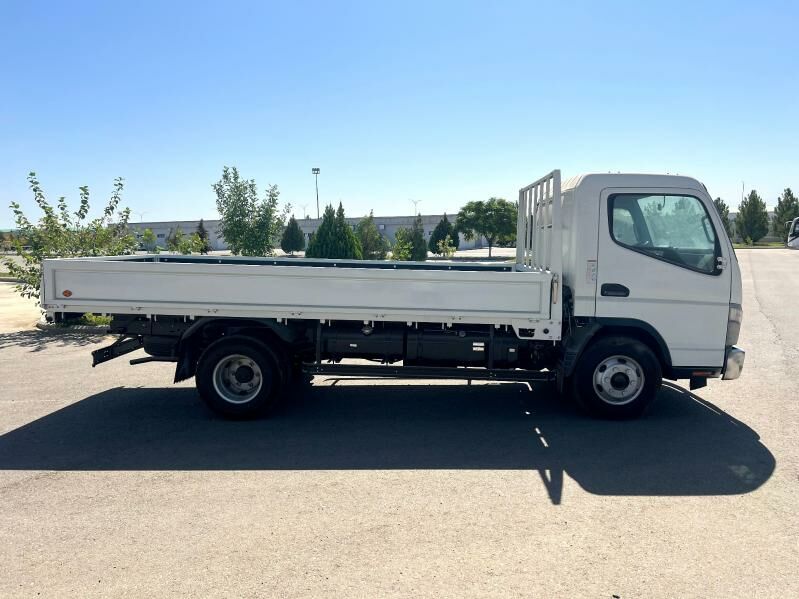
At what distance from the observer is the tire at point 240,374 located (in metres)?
6.79

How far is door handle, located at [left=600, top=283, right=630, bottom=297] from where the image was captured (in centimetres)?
662

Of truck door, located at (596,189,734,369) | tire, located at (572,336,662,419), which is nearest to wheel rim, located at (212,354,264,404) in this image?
tire, located at (572,336,662,419)

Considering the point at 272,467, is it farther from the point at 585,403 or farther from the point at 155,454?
the point at 585,403

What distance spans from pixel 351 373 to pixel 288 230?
2079 inches

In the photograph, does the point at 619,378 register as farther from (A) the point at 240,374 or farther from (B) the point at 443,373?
(A) the point at 240,374

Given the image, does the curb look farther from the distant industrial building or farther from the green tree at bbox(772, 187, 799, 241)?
the green tree at bbox(772, 187, 799, 241)

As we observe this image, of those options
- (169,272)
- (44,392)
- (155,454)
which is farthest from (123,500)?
(44,392)

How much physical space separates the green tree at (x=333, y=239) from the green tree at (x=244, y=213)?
76.7 inches

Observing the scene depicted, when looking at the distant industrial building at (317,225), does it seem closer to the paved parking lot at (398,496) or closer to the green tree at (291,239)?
the green tree at (291,239)

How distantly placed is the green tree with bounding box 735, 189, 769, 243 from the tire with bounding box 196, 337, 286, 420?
76.2 meters

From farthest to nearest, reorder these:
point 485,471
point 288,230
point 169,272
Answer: point 288,230, point 169,272, point 485,471

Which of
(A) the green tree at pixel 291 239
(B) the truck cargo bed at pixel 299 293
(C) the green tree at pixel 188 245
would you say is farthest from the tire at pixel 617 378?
(A) the green tree at pixel 291 239

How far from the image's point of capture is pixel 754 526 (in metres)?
4.44

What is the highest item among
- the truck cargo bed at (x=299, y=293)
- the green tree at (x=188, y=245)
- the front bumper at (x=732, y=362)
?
the green tree at (x=188, y=245)
